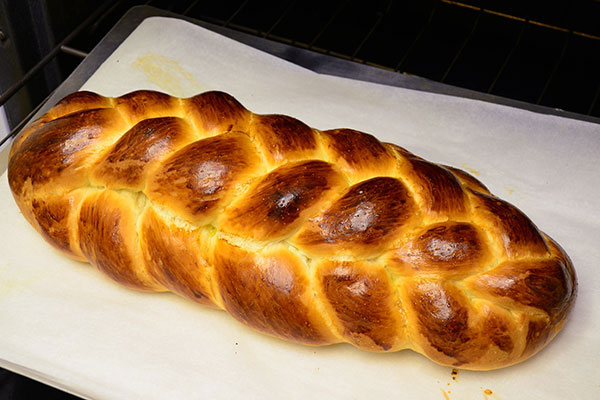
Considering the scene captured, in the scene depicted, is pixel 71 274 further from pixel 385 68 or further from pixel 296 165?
pixel 385 68

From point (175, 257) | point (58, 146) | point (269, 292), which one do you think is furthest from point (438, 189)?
point (58, 146)

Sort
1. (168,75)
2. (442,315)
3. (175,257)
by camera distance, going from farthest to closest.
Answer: (168,75)
(175,257)
(442,315)

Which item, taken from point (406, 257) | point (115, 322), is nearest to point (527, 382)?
point (406, 257)

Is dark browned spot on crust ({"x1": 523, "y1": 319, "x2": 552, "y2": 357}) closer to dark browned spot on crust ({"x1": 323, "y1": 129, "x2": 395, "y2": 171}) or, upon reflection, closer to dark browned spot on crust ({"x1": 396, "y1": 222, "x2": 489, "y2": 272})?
dark browned spot on crust ({"x1": 396, "y1": 222, "x2": 489, "y2": 272})

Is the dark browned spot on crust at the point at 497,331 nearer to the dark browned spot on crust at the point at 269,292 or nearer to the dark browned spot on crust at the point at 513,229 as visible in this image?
the dark browned spot on crust at the point at 513,229

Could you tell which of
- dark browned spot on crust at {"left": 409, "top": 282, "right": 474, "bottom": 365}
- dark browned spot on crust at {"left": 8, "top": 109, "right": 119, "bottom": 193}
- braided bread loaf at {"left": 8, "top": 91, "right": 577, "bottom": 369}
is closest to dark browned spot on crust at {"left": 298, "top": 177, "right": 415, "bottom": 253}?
braided bread loaf at {"left": 8, "top": 91, "right": 577, "bottom": 369}

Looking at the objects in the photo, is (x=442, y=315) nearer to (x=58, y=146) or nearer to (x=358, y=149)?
(x=358, y=149)

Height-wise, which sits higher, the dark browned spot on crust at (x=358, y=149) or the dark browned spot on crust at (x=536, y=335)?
the dark browned spot on crust at (x=358, y=149)

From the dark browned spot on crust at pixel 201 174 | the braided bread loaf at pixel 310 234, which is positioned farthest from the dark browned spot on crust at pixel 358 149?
the dark browned spot on crust at pixel 201 174
